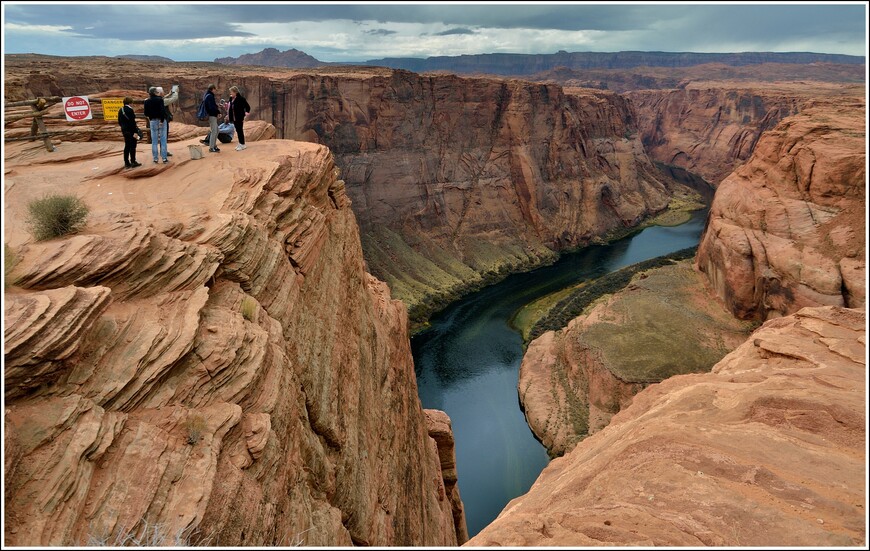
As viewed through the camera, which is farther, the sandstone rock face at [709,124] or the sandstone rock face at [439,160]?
the sandstone rock face at [709,124]

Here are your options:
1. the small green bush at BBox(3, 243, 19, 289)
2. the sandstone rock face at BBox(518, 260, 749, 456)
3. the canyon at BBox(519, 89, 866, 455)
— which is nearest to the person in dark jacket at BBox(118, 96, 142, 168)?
the small green bush at BBox(3, 243, 19, 289)

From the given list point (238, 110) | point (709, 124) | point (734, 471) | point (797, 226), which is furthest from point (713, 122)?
point (734, 471)

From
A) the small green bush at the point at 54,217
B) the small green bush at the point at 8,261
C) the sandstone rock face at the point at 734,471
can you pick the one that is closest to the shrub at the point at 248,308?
the small green bush at the point at 54,217

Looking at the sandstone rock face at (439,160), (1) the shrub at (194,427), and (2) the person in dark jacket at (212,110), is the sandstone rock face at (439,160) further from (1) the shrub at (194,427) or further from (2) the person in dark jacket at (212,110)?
(1) the shrub at (194,427)

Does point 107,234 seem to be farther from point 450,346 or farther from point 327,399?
point 450,346

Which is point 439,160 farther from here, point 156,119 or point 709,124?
point 709,124

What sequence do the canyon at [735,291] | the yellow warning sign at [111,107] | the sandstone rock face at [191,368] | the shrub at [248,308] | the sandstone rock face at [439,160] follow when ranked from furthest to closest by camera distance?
the sandstone rock face at [439,160], the canyon at [735,291], the yellow warning sign at [111,107], the shrub at [248,308], the sandstone rock face at [191,368]

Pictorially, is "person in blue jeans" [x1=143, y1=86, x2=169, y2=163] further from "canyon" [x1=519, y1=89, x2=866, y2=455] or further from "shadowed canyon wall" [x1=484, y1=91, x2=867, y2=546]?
"canyon" [x1=519, y1=89, x2=866, y2=455]
